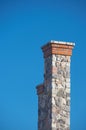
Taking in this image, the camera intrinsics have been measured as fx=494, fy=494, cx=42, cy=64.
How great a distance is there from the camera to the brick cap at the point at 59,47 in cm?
1417

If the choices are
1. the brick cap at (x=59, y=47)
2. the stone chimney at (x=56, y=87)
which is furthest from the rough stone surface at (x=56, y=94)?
the brick cap at (x=59, y=47)

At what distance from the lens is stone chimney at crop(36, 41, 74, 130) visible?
14.0m

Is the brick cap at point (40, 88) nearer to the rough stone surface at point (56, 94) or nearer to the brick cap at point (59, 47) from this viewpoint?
the rough stone surface at point (56, 94)

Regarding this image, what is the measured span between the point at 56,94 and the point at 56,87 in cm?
21

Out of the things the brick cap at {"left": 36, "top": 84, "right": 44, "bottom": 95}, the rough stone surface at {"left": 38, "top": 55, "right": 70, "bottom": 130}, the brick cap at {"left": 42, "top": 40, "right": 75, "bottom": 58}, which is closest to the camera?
the rough stone surface at {"left": 38, "top": 55, "right": 70, "bottom": 130}

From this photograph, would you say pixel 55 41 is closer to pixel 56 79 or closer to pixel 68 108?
pixel 56 79

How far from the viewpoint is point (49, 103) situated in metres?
14.1

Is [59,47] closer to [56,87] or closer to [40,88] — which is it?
[56,87]

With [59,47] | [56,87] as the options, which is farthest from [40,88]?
[59,47]

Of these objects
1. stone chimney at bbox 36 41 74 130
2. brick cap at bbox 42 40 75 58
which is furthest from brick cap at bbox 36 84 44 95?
brick cap at bbox 42 40 75 58

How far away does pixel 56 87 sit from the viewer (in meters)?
14.1

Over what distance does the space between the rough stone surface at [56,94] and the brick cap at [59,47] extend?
0.40ft

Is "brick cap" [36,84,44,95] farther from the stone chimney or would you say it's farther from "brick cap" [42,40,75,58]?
"brick cap" [42,40,75,58]

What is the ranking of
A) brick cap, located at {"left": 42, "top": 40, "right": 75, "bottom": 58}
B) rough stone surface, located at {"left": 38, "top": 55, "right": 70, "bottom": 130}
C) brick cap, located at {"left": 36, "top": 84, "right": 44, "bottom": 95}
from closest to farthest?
rough stone surface, located at {"left": 38, "top": 55, "right": 70, "bottom": 130}
brick cap, located at {"left": 42, "top": 40, "right": 75, "bottom": 58}
brick cap, located at {"left": 36, "top": 84, "right": 44, "bottom": 95}
